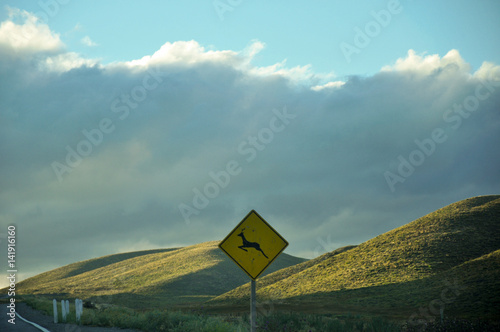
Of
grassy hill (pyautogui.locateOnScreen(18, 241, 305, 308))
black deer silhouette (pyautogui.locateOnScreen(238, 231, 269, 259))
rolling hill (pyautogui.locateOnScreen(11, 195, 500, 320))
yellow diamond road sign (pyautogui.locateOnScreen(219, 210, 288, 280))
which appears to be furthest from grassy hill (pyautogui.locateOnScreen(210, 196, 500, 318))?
black deer silhouette (pyautogui.locateOnScreen(238, 231, 269, 259))

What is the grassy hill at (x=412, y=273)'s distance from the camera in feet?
153

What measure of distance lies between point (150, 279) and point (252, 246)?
105m

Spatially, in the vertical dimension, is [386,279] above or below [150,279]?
below

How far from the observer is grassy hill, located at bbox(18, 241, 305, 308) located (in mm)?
86875

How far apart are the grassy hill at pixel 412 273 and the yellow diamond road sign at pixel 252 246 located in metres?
33.2

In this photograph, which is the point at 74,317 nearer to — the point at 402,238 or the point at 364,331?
the point at 364,331

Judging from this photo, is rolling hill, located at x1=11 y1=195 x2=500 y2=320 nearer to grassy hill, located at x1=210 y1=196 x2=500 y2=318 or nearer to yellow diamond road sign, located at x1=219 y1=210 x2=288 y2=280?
grassy hill, located at x1=210 y1=196 x2=500 y2=318

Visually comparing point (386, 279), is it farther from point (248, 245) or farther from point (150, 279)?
point (150, 279)

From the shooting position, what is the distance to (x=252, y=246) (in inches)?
390

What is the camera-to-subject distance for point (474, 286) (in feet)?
155

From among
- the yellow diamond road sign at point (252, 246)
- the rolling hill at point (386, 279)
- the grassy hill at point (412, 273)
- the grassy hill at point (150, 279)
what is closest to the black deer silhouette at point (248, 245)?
the yellow diamond road sign at point (252, 246)

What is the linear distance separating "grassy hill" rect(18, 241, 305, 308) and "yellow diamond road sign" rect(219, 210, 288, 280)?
67.5 meters

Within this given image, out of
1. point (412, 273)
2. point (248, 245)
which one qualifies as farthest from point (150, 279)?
point (248, 245)

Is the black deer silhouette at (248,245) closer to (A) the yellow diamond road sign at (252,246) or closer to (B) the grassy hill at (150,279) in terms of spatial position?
(A) the yellow diamond road sign at (252,246)
